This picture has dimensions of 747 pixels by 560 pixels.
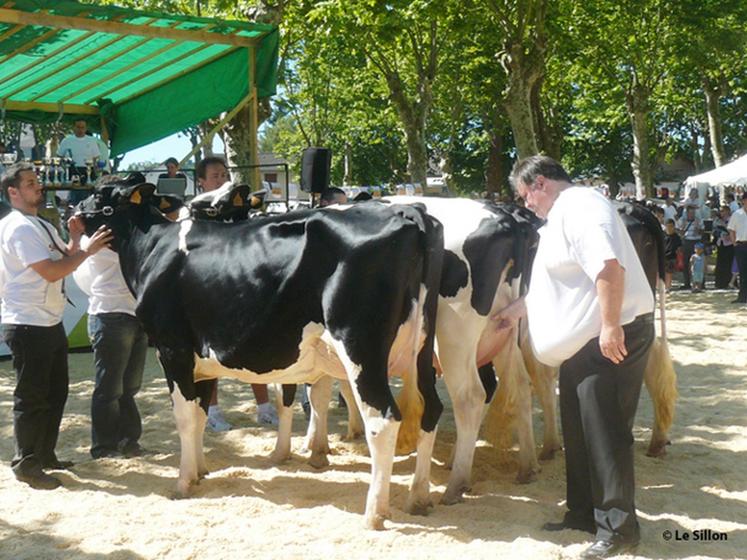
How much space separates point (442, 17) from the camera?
16.8m

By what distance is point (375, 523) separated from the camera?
463cm

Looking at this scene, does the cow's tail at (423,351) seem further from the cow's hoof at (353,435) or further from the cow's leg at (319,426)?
the cow's hoof at (353,435)

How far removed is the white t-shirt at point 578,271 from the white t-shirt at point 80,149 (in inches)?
414

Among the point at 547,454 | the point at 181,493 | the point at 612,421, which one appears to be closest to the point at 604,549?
the point at 612,421

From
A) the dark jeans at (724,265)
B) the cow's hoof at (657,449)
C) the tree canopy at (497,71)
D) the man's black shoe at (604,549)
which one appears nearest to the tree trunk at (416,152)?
the tree canopy at (497,71)

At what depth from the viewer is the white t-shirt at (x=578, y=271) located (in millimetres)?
4074

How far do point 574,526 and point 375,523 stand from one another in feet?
3.58

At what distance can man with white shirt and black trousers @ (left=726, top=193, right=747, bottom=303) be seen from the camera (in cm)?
1481

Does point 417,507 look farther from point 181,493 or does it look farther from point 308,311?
point 181,493

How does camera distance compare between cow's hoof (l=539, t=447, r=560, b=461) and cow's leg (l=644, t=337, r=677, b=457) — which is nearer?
cow's leg (l=644, t=337, r=677, b=457)

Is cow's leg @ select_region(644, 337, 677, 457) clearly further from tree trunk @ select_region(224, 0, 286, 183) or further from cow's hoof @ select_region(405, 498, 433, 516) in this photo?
tree trunk @ select_region(224, 0, 286, 183)

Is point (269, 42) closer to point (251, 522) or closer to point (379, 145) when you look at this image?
point (251, 522)

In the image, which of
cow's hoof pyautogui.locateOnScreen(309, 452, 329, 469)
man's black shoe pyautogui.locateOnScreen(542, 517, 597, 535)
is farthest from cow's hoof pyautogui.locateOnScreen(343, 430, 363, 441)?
man's black shoe pyautogui.locateOnScreen(542, 517, 597, 535)

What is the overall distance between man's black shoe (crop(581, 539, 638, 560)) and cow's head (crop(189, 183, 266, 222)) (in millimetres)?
3414
